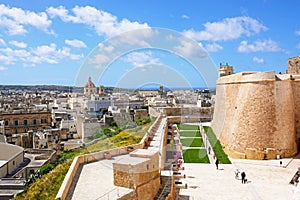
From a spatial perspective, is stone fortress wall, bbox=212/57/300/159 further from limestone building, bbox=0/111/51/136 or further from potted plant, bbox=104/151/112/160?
limestone building, bbox=0/111/51/136

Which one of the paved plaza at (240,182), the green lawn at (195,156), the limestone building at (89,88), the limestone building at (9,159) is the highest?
the limestone building at (89,88)

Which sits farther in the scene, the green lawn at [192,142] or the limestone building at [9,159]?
the limestone building at [9,159]

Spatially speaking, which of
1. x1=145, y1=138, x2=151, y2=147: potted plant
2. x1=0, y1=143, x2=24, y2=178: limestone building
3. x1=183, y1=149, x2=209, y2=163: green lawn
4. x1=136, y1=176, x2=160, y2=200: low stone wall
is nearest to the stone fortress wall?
x1=183, y1=149, x2=209, y2=163: green lawn

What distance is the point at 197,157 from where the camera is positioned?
13219mm

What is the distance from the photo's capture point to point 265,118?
43.4ft

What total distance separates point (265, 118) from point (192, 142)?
4.48m

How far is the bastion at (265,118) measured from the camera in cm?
1302

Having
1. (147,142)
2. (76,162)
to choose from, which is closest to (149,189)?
(76,162)

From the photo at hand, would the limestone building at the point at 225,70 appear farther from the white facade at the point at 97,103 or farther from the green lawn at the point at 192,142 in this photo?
the green lawn at the point at 192,142

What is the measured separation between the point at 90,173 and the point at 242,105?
9039mm

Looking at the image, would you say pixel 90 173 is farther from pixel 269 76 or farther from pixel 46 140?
pixel 46 140

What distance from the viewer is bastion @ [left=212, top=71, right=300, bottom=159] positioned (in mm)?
13023

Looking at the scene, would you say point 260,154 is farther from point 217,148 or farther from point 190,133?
point 190,133

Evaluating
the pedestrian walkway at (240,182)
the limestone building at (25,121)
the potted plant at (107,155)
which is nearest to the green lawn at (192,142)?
the pedestrian walkway at (240,182)
